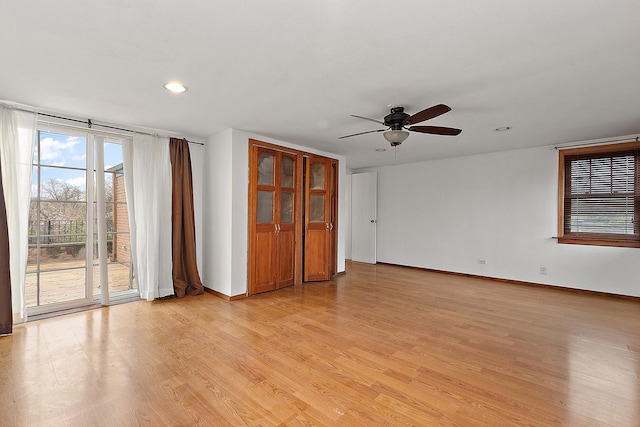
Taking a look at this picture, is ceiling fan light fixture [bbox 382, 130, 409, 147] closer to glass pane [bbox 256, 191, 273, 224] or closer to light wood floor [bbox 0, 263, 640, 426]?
light wood floor [bbox 0, 263, 640, 426]

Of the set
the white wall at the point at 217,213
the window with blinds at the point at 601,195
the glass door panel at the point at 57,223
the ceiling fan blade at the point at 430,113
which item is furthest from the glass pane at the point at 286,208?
the window with blinds at the point at 601,195

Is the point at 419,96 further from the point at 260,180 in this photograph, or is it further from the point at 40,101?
the point at 40,101

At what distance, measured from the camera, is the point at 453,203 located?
6.03m

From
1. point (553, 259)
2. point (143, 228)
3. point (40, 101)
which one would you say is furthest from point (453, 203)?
point (40, 101)

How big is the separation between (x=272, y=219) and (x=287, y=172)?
2.73ft

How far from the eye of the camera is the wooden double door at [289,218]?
14.6 feet

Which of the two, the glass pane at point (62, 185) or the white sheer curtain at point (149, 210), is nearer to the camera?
the glass pane at point (62, 185)

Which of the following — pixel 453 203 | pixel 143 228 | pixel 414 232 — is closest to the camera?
pixel 143 228

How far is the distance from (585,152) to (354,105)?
406 cm

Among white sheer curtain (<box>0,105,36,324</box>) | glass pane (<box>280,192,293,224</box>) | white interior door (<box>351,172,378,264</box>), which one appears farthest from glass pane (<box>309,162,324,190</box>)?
white sheer curtain (<box>0,105,36,324</box>)

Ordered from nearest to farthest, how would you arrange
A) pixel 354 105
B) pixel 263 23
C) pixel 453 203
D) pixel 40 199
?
pixel 263 23, pixel 354 105, pixel 40 199, pixel 453 203

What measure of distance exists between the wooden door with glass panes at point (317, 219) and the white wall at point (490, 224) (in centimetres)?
212

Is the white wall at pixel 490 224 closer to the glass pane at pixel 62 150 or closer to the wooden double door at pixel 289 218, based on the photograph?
the wooden double door at pixel 289 218

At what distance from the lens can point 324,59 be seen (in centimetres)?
223
